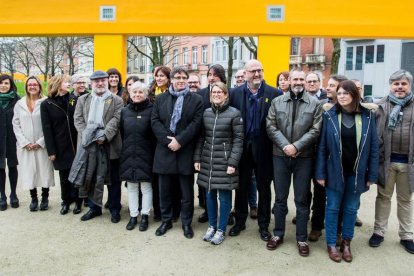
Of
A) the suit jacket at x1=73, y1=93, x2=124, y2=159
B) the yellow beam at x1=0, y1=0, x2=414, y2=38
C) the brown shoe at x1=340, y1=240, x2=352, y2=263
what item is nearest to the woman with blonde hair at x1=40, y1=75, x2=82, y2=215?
the suit jacket at x1=73, y1=93, x2=124, y2=159

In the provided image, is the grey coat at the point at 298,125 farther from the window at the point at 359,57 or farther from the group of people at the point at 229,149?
the window at the point at 359,57

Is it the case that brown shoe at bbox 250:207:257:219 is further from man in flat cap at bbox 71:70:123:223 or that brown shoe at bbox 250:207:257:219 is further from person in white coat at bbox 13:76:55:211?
person in white coat at bbox 13:76:55:211

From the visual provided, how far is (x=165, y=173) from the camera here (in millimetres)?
4465

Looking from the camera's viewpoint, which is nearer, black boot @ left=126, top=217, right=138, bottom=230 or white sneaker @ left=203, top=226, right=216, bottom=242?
white sneaker @ left=203, top=226, right=216, bottom=242

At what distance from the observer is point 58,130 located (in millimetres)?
5125

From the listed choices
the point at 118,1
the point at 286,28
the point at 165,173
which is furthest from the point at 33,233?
the point at 286,28

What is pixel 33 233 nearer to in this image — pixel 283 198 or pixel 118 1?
pixel 283 198

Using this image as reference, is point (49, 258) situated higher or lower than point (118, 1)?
lower

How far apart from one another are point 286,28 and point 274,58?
0.60 m

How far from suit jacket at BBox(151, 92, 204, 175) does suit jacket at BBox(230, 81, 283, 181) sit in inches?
18.4

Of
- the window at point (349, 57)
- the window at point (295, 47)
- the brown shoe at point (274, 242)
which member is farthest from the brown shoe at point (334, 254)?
the window at point (295, 47)

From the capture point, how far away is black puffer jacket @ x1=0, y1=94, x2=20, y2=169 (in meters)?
5.36

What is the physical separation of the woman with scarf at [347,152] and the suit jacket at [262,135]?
1.93 feet

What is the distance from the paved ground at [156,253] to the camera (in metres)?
3.69
